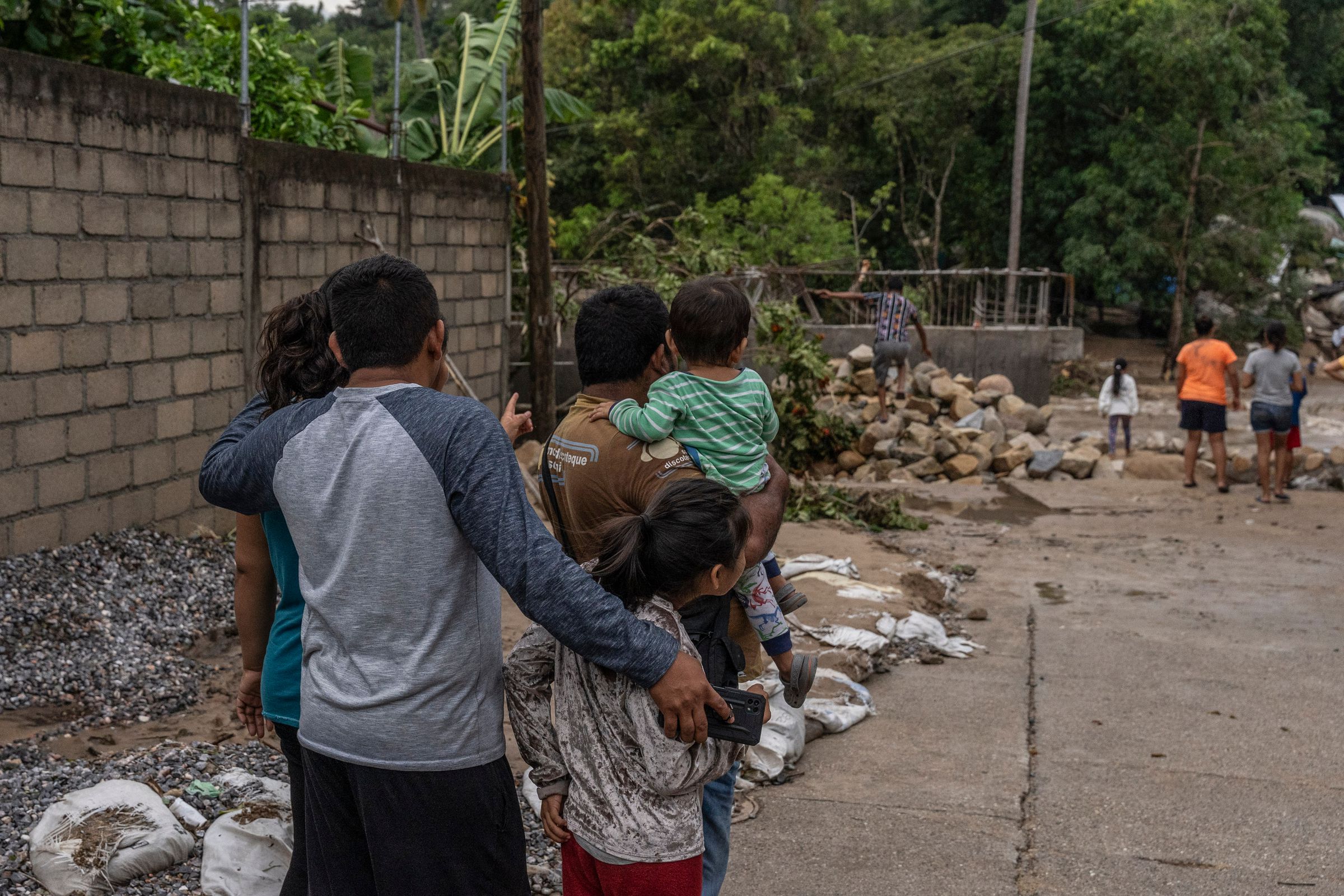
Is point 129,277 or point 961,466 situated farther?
point 961,466

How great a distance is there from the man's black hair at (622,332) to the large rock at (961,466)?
10824 millimetres

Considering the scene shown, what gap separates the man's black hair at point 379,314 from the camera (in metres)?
2.12

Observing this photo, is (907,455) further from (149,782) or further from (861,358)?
(149,782)

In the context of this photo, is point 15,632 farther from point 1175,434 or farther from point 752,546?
point 1175,434

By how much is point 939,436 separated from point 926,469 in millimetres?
800

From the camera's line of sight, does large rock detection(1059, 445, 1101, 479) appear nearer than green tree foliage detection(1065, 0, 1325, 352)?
Yes

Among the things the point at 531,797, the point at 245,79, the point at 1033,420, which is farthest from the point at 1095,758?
the point at 1033,420

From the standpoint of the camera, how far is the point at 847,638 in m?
5.96

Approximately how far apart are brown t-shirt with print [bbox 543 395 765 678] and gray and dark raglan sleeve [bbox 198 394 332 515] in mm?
639

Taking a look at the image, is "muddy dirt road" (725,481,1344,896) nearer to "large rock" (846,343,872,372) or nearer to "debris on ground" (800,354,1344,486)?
"debris on ground" (800,354,1344,486)

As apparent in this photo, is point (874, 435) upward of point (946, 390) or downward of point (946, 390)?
downward

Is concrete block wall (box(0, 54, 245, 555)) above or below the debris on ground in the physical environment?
above

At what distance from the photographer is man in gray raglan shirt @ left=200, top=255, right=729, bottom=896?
2.03m

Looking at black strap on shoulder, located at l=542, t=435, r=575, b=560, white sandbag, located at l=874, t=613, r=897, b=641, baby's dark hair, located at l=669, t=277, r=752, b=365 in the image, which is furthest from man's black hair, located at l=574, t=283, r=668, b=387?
white sandbag, located at l=874, t=613, r=897, b=641
